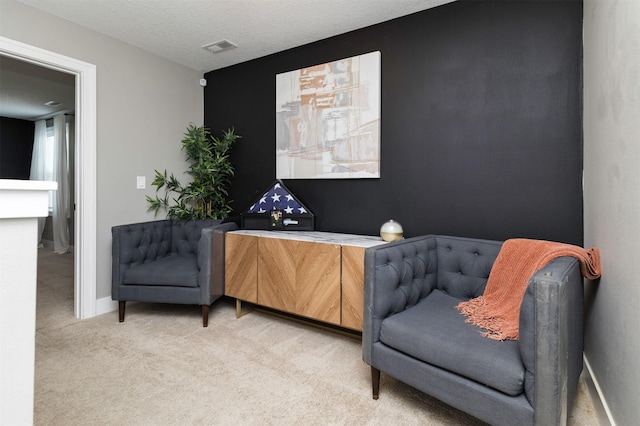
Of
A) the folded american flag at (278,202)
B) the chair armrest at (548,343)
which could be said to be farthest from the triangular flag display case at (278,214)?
the chair armrest at (548,343)

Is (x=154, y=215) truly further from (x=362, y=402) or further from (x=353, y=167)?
(x=362, y=402)

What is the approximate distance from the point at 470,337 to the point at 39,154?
7850 millimetres

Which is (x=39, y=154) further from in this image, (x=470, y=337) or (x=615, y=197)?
(x=615, y=197)

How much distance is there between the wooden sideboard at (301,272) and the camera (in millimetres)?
2232

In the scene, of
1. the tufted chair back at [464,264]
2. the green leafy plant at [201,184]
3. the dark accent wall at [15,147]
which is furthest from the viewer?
the dark accent wall at [15,147]

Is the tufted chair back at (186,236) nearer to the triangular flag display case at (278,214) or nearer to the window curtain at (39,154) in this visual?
the triangular flag display case at (278,214)

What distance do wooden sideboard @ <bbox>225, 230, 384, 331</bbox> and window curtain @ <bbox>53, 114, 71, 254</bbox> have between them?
489cm

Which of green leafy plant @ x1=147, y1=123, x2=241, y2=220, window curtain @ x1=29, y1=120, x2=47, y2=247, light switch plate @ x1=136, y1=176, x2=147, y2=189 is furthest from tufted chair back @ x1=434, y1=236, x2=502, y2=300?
window curtain @ x1=29, y1=120, x2=47, y2=247

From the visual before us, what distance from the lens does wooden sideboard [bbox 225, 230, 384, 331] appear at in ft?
7.32

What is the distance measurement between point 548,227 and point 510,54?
3.85 ft

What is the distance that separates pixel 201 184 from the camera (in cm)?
339

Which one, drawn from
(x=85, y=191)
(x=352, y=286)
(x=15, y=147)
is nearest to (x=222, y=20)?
(x=85, y=191)

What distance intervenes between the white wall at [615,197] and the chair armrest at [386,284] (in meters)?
0.87

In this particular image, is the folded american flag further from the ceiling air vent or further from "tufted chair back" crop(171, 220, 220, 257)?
the ceiling air vent
